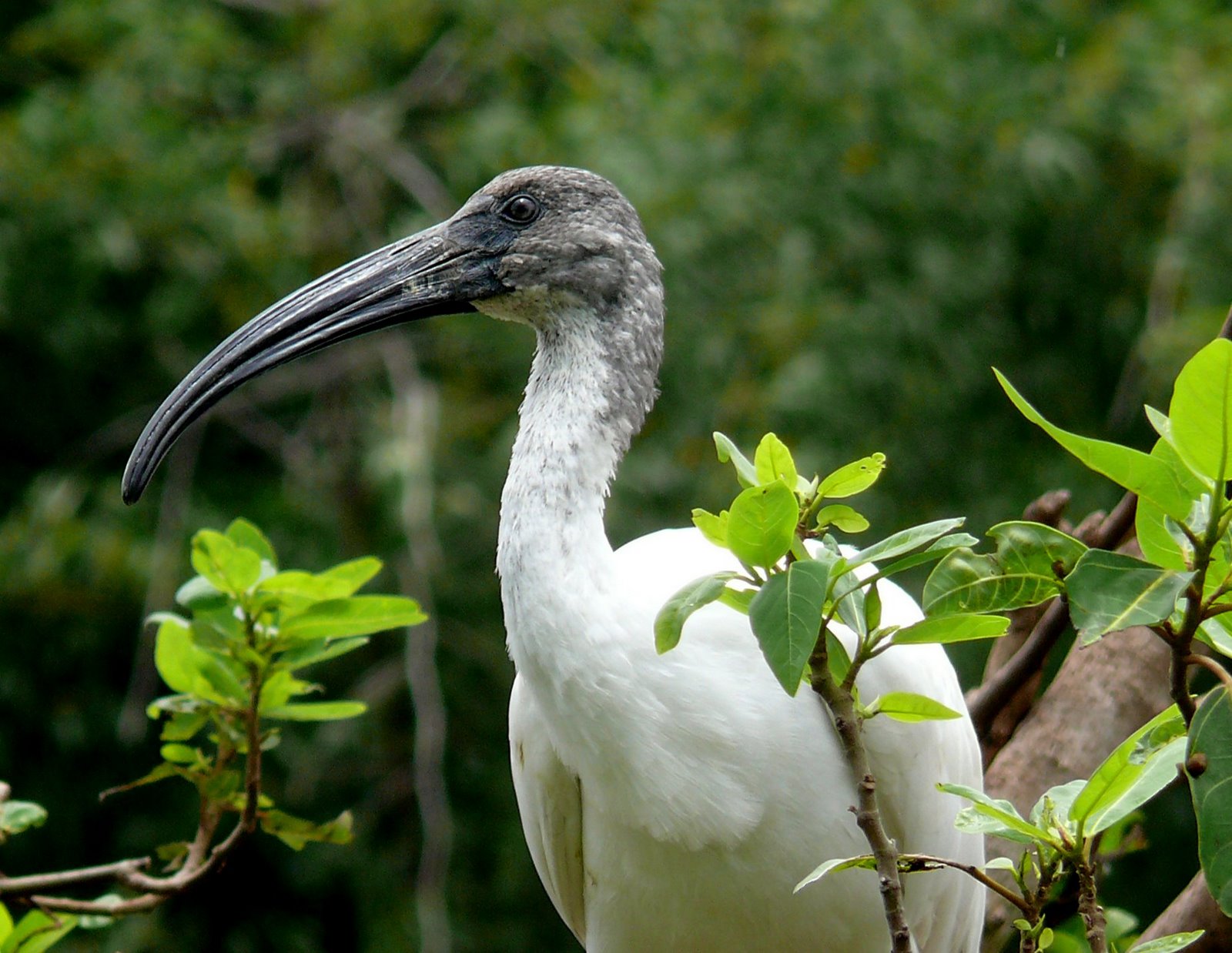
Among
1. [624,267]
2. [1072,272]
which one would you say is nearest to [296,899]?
[1072,272]

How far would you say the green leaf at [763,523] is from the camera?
1571 mm

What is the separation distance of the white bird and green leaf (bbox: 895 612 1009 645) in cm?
69

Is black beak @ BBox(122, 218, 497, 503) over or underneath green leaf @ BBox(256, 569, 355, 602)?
over

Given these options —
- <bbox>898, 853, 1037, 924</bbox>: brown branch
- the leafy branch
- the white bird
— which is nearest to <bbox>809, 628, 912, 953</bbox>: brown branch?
<bbox>898, 853, 1037, 924</bbox>: brown branch

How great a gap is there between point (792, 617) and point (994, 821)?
33cm

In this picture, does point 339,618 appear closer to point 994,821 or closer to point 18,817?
point 18,817

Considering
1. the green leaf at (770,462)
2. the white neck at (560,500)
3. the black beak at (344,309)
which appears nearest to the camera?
the green leaf at (770,462)

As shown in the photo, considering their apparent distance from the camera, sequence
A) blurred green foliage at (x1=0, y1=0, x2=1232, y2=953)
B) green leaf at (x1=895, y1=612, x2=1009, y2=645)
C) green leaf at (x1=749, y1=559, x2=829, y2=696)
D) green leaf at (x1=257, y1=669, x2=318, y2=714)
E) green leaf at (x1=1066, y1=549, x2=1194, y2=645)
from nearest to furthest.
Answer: green leaf at (x1=1066, y1=549, x2=1194, y2=645) → green leaf at (x1=749, y1=559, x2=829, y2=696) → green leaf at (x1=895, y1=612, x2=1009, y2=645) → green leaf at (x1=257, y1=669, x2=318, y2=714) → blurred green foliage at (x1=0, y1=0, x2=1232, y2=953)

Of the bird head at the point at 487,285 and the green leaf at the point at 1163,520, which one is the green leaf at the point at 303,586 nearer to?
the bird head at the point at 487,285

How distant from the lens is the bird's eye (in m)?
2.67

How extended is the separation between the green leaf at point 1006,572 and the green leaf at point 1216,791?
183 mm

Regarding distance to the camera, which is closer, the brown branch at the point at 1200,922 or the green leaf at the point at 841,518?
the green leaf at the point at 841,518

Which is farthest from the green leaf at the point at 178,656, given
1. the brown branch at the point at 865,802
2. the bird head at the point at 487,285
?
the brown branch at the point at 865,802

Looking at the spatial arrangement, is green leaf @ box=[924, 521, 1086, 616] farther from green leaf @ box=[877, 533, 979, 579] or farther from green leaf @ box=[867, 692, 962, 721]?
green leaf @ box=[867, 692, 962, 721]
